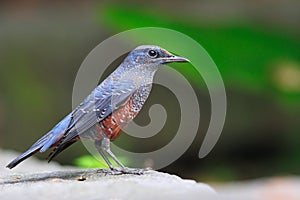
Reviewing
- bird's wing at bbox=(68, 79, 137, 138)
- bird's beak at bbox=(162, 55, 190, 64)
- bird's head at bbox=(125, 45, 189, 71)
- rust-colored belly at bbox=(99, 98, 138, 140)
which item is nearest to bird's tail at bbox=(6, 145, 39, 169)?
bird's wing at bbox=(68, 79, 137, 138)

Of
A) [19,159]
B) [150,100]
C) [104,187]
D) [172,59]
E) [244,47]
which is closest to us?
[104,187]

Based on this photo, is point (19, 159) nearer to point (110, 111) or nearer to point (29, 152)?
point (29, 152)

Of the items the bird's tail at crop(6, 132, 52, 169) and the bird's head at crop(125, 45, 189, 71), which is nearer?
the bird's tail at crop(6, 132, 52, 169)

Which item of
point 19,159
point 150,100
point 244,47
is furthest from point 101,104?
point 150,100

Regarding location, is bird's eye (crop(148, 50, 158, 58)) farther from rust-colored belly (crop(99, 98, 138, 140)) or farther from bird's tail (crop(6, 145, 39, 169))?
bird's tail (crop(6, 145, 39, 169))

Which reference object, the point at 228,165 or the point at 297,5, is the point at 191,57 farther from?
the point at 297,5

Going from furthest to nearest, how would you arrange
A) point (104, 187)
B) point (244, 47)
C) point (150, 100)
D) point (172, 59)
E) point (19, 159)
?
point (150, 100), point (244, 47), point (172, 59), point (19, 159), point (104, 187)

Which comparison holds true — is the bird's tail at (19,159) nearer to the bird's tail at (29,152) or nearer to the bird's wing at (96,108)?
the bird's tail at (29,152)
